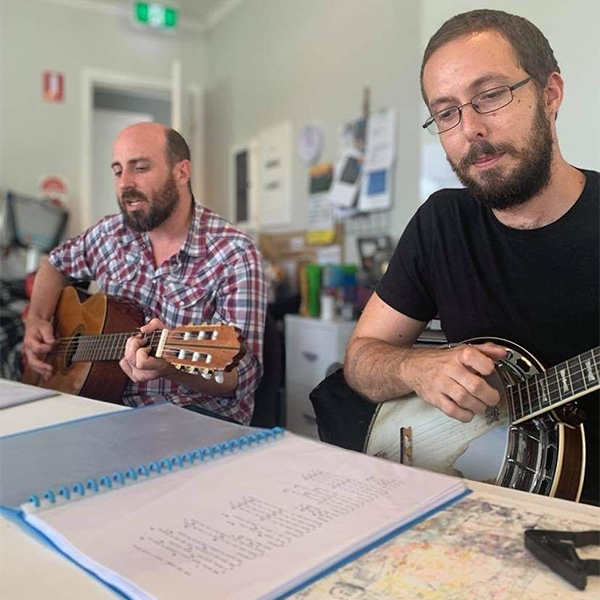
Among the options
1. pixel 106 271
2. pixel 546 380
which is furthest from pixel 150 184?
pixel 546 380

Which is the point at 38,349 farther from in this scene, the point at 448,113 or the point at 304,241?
the point at 448,113

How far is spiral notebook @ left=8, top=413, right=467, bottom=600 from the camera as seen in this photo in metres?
0.32

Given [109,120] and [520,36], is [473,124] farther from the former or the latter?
[109,120]

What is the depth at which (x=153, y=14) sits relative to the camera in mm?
693

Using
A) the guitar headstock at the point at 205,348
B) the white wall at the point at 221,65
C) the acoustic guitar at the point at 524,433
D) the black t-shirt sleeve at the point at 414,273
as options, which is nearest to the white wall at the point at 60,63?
the white wall at the point at 221,65

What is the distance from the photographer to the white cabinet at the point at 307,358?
60 cm

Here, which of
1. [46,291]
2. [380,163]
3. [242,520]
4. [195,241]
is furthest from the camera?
[380,163]

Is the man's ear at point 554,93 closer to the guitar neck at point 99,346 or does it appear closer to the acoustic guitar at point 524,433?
the acoustic guitar at point 524,433

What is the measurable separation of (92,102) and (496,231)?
0.48m

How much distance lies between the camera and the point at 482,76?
1.36 ft

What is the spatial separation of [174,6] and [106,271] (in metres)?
0.33

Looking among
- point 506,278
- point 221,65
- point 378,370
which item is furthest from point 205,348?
point 221,65

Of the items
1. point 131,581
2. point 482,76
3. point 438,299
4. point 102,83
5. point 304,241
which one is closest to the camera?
point 131,581

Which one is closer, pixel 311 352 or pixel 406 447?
pixel 406 447
